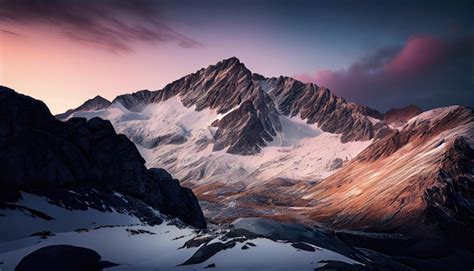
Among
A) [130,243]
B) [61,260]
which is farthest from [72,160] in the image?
[61,260]

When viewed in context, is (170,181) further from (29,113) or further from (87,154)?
(29,113)

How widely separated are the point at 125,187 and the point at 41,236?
54.8 metres

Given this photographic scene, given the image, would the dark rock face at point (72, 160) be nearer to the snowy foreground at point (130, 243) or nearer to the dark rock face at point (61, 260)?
the snowy foreground at point (130, 243)

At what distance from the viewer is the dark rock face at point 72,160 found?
9900 centimetres

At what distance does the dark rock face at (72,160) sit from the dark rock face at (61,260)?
33673 mm

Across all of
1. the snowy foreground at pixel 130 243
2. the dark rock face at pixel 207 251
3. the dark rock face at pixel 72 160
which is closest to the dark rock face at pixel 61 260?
the snowy foreground at pixel 130 243

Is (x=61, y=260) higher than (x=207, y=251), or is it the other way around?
(x=207, y=251)

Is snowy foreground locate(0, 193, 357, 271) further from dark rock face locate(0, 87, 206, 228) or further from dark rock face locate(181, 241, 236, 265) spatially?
dark rock face locate(0, 87, 206, 228)

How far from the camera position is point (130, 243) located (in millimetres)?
82375

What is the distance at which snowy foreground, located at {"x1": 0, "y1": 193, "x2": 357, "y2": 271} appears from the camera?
6644 cm

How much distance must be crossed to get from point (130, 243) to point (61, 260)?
20.5 m

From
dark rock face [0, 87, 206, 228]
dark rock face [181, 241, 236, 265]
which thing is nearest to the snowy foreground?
dark rock face [181, 241, 236, 265]

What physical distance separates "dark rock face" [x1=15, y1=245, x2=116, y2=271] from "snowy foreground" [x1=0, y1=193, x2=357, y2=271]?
179cm

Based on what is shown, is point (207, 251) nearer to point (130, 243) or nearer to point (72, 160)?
point (130, 243)
